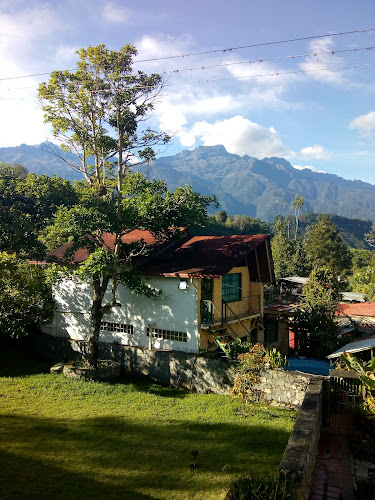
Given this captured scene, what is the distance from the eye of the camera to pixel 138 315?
17.9m

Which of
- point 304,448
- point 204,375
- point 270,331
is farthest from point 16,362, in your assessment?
point 304,448

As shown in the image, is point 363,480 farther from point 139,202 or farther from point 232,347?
point 139,202

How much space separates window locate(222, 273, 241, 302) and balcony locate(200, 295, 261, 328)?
256 mm

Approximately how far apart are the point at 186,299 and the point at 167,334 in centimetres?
190

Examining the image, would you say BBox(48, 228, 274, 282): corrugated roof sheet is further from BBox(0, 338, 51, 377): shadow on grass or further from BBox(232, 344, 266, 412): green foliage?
BBox(0, 338, 51, 377): shadow on grass

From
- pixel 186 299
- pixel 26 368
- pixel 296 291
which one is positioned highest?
pixel 186 299

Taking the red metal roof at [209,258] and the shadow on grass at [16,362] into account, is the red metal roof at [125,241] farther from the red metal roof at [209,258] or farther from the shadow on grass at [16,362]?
the shadow on grass at [16,362]

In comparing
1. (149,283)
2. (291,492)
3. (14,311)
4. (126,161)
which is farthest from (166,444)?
(126,161)

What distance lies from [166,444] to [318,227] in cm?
5555

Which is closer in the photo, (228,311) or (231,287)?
(228,311)

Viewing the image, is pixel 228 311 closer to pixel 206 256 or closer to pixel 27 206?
pixel 206 256

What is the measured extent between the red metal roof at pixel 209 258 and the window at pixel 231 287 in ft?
2.77

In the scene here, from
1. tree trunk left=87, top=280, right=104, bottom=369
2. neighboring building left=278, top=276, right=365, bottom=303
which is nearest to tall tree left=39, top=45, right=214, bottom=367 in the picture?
tree trunk left=87, top=280, right=104, bottom=369

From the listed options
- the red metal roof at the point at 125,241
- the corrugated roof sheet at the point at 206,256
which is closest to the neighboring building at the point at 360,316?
the corrugated roof sheet at the point at 206,256
